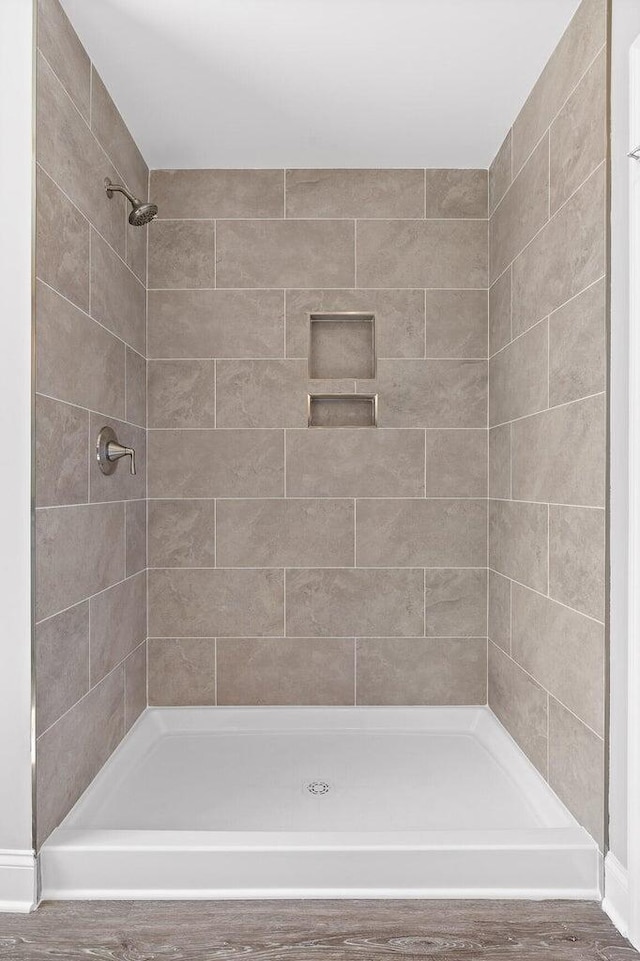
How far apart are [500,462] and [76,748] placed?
1.76 m

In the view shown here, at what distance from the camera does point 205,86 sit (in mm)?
2092

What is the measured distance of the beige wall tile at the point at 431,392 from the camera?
2627 mm

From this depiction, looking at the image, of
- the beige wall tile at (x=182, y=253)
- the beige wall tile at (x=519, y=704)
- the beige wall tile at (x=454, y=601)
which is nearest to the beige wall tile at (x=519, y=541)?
the beige wall tile at (x=454, y=601)

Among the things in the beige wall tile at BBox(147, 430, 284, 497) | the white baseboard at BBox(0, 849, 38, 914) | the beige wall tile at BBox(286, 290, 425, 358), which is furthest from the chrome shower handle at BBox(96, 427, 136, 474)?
the white baseboard at BBox(0, 849, 38, 914)

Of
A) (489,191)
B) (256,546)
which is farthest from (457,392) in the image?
(256,546)

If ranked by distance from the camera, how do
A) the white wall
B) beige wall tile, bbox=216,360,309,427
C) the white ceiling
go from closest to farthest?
the white wall, the white ceiling, beige wall tile, bbox=216,360,309,427

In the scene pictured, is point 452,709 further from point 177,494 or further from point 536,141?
point 536,141

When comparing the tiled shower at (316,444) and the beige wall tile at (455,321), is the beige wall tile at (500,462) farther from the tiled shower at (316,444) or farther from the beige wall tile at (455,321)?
the beige wall tile at (455,321)

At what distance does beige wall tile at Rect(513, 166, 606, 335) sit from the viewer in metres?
1.62

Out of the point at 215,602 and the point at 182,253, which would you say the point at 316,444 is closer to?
the point at 215,602

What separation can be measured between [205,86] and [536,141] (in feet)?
3.60

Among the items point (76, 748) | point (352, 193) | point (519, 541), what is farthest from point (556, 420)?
point (76, 748)

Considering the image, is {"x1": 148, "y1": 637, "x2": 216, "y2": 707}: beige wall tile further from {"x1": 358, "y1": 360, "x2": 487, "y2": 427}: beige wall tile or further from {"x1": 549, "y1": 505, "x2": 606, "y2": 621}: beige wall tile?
{"x1": 549, "y1": 505, "x2": 606, "y2": 621}: beige wall tile

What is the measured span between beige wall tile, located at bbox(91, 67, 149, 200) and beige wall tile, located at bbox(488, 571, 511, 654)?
2052 mm
